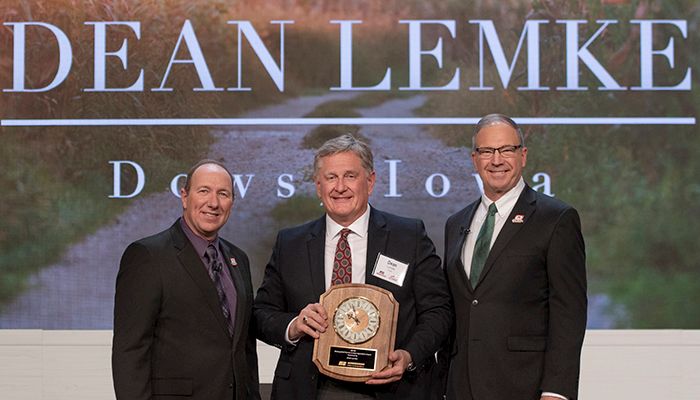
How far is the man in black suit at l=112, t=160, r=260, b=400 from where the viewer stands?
2812mm

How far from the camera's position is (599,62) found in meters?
4.54

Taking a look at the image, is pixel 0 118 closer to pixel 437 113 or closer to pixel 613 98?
pixel 437 113

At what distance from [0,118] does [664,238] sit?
3.55m

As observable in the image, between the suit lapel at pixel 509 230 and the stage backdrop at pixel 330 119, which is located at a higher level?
the stage backdrop at pixel 330 119

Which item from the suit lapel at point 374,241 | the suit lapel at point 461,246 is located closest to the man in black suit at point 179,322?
the suit lapel at point 374,241

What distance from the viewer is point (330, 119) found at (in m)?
4.53

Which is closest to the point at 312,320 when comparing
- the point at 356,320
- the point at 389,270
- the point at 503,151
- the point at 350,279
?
the point at 356,320

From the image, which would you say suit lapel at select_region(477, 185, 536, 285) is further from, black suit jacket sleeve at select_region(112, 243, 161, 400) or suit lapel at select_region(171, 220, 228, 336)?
black suit jacket sleeve at select_region(112, 243, 161, 400)

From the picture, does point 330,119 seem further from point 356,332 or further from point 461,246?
point 356,332

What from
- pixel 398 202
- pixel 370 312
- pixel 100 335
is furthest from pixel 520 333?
pixel 100 335

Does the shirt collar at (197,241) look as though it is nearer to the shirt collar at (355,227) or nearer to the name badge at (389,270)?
the shirt collar at (355,227)

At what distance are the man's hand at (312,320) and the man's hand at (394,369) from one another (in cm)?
23

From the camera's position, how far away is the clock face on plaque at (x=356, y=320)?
9.19ft

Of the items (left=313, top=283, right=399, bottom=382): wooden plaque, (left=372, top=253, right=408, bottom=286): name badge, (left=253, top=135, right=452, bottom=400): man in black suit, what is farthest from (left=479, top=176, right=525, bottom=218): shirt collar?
(left=313, top=283, right=399, bottom=382): wooden plaque
